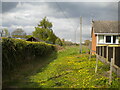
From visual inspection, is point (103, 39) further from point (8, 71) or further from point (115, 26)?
point (8, 71)

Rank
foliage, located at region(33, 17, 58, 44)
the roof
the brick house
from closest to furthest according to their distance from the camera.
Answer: the brick house, the roof, foliage, located at region(33, 17, 58, 44)

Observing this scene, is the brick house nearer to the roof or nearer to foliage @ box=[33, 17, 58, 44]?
the roof

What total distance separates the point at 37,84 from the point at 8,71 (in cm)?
184

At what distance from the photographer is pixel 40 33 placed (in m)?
42.7

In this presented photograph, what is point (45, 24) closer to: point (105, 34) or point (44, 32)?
point (44, 32)

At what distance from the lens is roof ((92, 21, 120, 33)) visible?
2165cm

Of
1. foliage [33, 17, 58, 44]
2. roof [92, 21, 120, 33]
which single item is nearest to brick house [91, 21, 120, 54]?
roof [92, 21, 120, 33]

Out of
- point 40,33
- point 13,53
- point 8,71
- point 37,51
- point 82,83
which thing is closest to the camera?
point 82,83

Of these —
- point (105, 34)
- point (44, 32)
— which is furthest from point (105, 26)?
point (44, 32)

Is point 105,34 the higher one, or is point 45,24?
point 45,24

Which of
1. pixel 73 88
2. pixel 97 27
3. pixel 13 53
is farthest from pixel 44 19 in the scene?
pixel 73 88

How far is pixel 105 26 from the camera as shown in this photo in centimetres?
2280

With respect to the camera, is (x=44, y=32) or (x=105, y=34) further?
(x=44, y=32)

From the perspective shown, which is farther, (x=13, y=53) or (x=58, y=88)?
(x=13, y=53)
